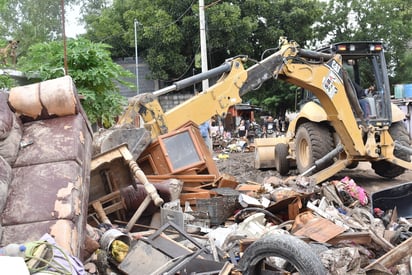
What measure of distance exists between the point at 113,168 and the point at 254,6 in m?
16.4

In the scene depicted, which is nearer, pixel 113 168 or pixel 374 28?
pixel 113 168

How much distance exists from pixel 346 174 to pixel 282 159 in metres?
1.34

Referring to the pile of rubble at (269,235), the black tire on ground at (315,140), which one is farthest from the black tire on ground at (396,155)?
the pile of rubble at (269,235)

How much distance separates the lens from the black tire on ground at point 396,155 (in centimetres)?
854

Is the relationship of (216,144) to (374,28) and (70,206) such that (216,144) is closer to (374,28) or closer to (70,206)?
(374,28)

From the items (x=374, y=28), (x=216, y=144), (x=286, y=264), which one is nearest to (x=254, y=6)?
(x=216, y=144)

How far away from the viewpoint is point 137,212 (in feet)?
17.5

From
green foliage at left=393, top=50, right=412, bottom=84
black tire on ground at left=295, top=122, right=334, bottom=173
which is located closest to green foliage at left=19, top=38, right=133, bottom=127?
black tire on ground at left=295, top=122, right=334, bottom=173

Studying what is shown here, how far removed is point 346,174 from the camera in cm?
970

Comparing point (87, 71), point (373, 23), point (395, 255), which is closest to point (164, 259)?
point (395, 255)

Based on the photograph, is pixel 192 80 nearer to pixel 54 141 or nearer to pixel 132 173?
pixel 132 173

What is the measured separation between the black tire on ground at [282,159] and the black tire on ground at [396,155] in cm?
185

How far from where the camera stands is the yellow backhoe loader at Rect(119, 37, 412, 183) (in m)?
6.70

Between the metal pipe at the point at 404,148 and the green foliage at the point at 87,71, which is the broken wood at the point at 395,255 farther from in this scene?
the green foliage at the point at 87,71
